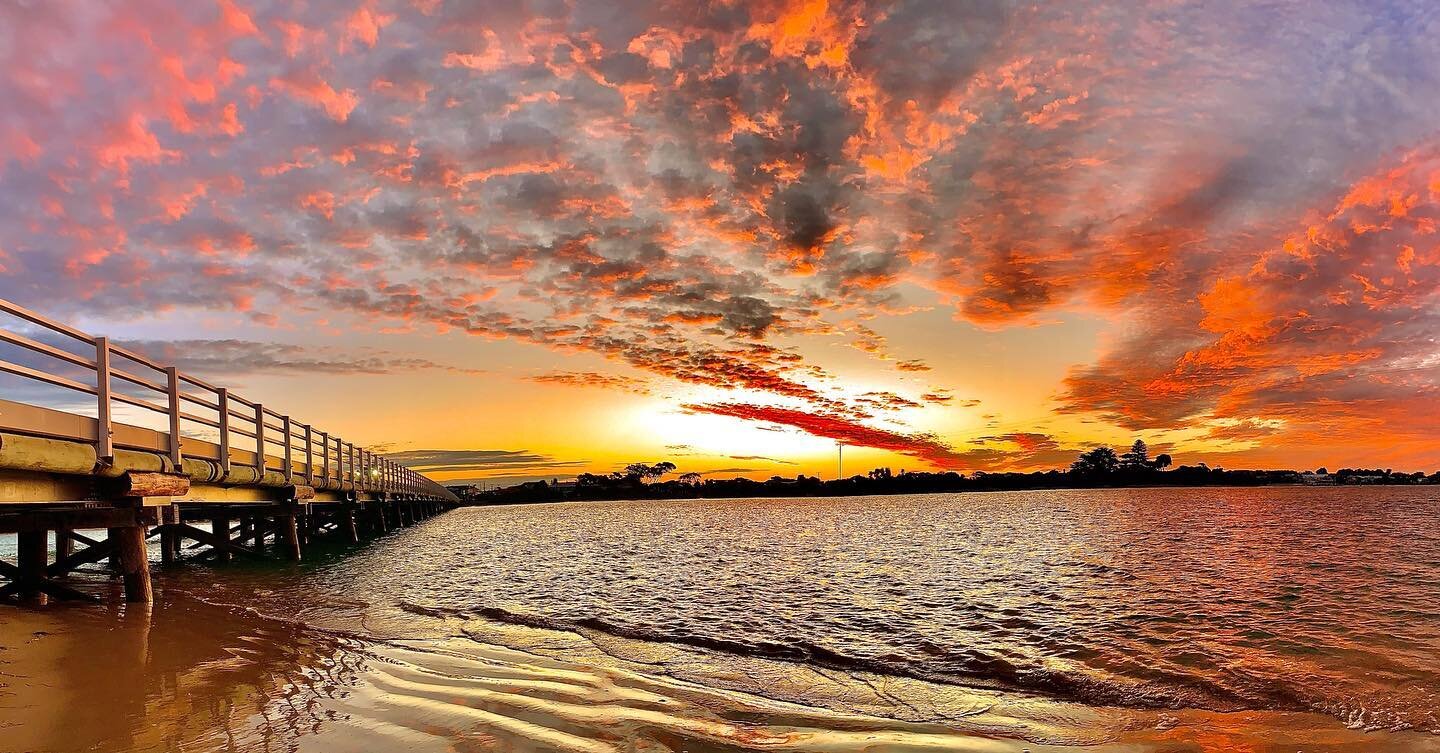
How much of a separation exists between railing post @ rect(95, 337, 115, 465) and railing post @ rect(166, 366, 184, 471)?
216 cm

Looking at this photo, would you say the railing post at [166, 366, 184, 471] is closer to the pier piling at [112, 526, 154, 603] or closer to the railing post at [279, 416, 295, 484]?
the pier piling at [112, 526, 154, 603]

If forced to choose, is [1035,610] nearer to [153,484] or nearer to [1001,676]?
[1001,676]

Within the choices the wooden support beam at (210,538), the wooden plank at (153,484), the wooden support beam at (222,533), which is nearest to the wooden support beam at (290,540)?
the wooden support beam at (222,533)

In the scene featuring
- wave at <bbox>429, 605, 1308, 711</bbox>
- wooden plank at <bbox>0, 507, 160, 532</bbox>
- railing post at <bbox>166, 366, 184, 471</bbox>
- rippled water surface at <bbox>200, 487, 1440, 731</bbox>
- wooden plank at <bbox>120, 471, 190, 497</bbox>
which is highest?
railing post at <bbox>166, 366, 184, 471</bbox>

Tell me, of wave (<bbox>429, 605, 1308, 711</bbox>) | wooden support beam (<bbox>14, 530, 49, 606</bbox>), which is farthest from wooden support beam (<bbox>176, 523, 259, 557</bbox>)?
wave (<bbox>429, 605, 1308, 711</bbox>)

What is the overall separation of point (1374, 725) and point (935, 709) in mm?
4406

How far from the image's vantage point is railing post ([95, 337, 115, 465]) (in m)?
10.3

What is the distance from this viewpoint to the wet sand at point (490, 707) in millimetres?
6000

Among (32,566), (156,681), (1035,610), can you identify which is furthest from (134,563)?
(1035,610)

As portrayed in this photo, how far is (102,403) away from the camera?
10344 millimetres

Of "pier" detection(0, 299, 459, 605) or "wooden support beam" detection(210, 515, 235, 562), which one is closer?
"pier" detection(0, 299, 459, 605)

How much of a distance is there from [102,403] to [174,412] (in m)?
2.36

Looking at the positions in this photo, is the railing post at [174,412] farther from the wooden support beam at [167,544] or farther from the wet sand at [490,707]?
the wooden support beam at [167,544]

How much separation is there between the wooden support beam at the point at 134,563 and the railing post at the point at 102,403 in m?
2.36
